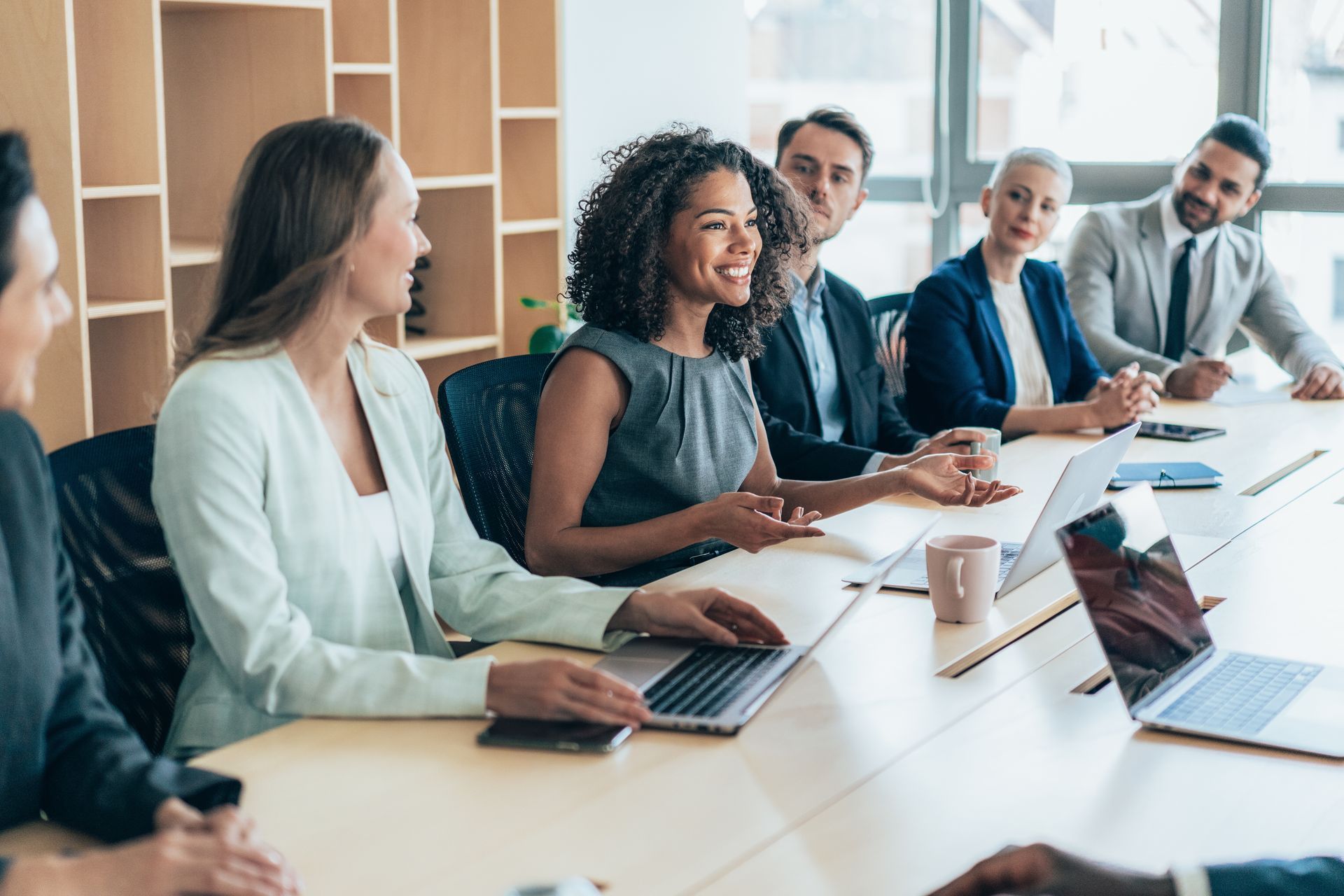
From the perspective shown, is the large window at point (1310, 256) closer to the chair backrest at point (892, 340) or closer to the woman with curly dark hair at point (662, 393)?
the chair backrest at point (892, 340)

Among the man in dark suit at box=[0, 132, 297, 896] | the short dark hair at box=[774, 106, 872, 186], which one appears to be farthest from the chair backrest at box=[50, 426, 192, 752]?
the short dark hair at box=[774, 106, 872, 186]

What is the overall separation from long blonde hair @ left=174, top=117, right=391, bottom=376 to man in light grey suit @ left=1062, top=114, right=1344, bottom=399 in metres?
2.60

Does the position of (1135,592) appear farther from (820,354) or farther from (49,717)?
(820,354)

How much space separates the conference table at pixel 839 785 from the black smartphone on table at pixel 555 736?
0.04 feet

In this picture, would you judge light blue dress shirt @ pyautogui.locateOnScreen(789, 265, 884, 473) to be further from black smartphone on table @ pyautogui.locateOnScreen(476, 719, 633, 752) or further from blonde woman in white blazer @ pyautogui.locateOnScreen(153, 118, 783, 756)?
black smartphone on table @ pyautogui.locateOnScreen(476, 719, 633, 752)

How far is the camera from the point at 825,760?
1.28 m

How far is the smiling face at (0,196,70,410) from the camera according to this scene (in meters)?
0.97

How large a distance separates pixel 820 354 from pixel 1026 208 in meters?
0.67

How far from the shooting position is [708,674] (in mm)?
1468

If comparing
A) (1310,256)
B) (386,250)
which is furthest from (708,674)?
(1310,256)

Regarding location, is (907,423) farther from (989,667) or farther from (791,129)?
(989,667)

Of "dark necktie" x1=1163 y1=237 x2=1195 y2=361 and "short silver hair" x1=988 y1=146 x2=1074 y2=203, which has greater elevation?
"short silver hair" x1=988 y1=146 x2=1074 y2=203

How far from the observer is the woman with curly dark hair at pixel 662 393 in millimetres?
2020

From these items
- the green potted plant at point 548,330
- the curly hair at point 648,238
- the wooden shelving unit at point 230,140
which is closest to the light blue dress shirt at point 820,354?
the curly hair at point 648,238
